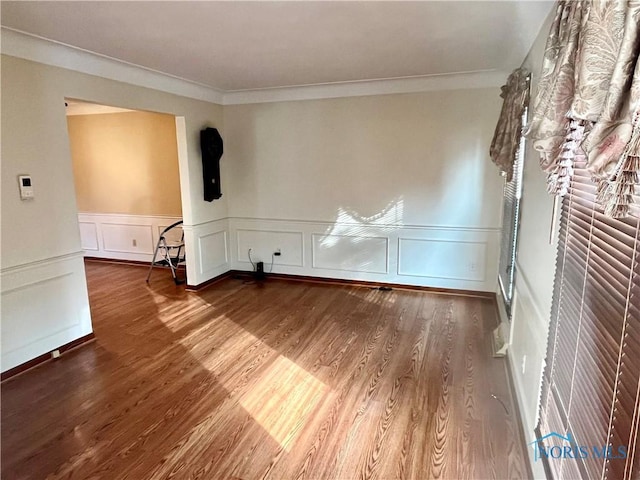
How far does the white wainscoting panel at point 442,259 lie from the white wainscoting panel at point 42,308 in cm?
327

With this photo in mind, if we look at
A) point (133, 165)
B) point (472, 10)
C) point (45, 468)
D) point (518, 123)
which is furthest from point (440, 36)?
point (133, 165)

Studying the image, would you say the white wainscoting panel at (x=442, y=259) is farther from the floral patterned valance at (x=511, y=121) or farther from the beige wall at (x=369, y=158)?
the floral patterned valance at (x=511, y=121)

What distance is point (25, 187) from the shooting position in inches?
107

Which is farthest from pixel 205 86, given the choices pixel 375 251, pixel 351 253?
pixel 375 251

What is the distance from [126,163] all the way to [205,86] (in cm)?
203

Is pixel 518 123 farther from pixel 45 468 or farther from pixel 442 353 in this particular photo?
pixel 45 468

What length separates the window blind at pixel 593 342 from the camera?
956 millimetres

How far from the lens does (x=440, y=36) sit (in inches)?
107

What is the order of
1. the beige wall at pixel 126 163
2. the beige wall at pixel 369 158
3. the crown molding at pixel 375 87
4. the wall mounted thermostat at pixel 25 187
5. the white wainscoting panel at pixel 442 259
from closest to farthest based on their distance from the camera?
the wall mounted thermostat at pixel 25 187
the crown molding at pixel 375 87
the beige wall at pixel 369 158
the white wainscoting panel at pixel 442 259
the beige wall at pixel 126 163

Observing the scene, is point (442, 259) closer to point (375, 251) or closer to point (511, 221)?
point (375, 251)

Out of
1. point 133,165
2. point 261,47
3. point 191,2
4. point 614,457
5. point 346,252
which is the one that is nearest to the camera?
point 614,457

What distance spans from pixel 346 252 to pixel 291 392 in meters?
2.43

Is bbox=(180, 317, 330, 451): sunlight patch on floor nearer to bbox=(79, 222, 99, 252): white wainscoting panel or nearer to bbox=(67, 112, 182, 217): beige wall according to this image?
bbox=(67, 112, 182, 217): beige wall

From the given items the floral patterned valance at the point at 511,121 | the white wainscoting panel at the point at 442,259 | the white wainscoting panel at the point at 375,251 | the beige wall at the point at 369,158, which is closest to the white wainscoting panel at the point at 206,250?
the white wainscoting panel at the point at 375,251
